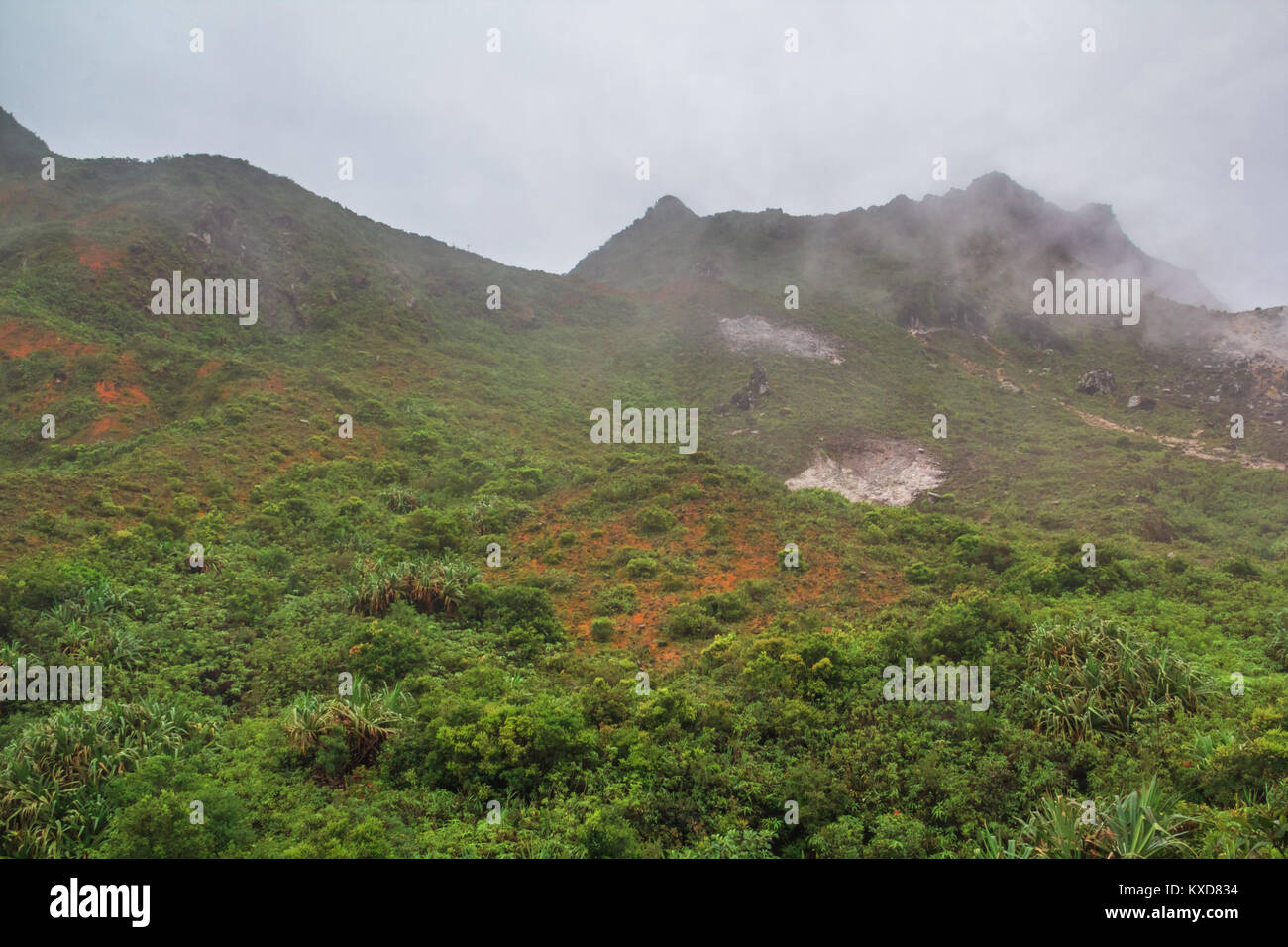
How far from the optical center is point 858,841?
26.2ft

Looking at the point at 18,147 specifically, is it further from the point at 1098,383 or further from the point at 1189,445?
the point at 1189,445

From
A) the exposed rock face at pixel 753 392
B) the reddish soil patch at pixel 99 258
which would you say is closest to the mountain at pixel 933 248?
the exposed rock face at pixel 753 392

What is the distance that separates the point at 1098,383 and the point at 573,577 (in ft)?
162

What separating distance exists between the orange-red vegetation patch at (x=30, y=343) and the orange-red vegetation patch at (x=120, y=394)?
340cm

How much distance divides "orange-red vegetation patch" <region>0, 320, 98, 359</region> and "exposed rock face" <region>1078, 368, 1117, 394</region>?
2508 inches

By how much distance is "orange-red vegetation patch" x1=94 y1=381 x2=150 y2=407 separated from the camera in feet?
96.3

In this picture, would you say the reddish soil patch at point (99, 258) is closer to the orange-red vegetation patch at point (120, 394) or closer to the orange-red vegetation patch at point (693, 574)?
the orange-red vegetation patch at point (120, 394)

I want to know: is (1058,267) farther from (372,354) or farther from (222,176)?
(222,176)

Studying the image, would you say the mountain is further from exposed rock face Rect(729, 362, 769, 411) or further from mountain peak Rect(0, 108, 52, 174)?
mountain peak Rect(0, 108, 52, 174)

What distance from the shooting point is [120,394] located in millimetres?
29891

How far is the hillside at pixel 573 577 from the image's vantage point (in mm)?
8438

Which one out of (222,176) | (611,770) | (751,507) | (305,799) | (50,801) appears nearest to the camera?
(50,801)
